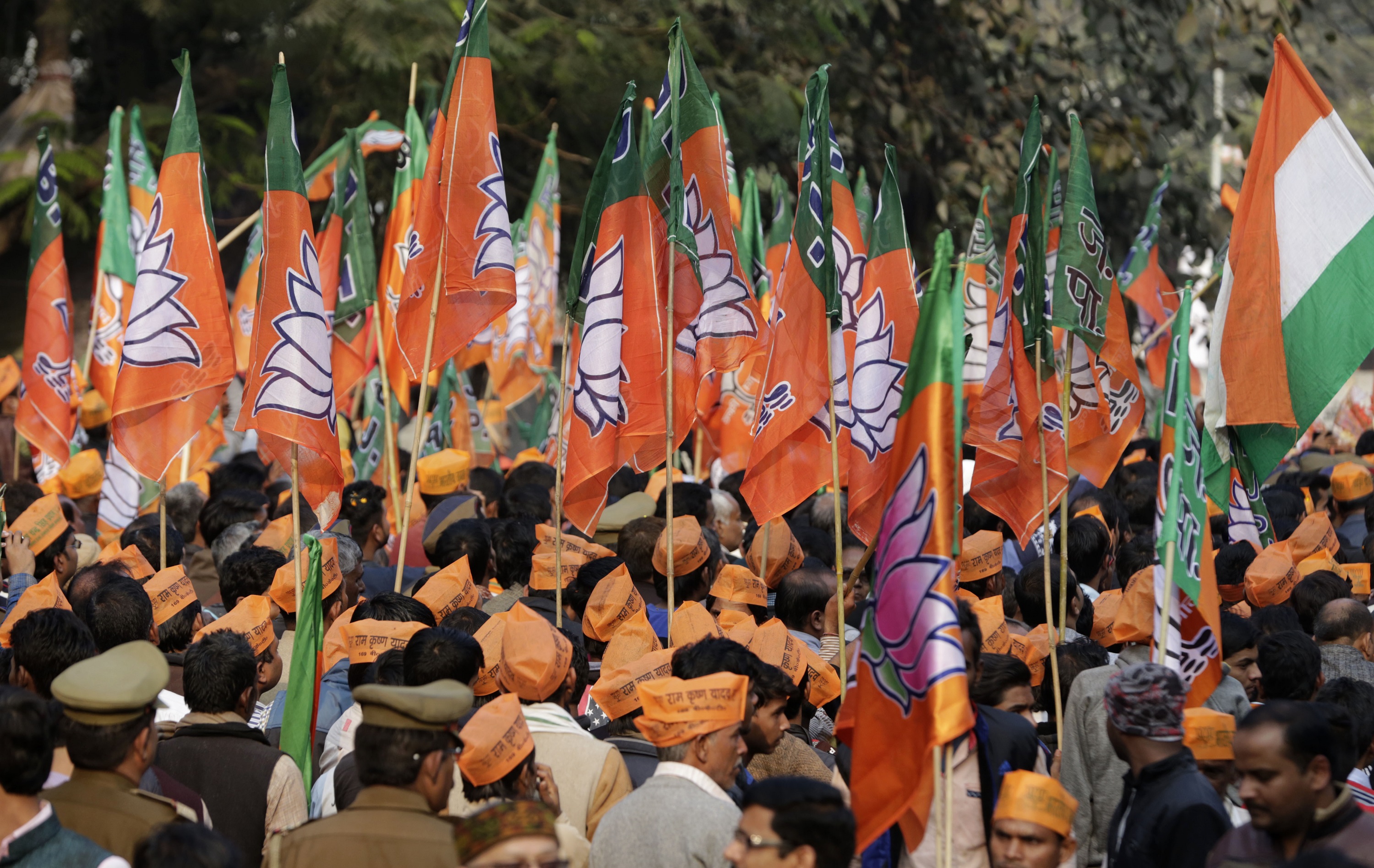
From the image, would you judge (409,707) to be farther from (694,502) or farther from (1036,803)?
(694,502)


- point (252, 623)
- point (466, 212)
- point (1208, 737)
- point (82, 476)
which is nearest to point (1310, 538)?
point (1208, 737)

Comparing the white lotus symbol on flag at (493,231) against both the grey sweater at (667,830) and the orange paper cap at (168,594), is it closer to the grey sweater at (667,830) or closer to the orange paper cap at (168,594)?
the orange paper cap at (168,594)

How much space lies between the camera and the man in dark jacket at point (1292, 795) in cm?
358

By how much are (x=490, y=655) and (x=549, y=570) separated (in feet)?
5.24

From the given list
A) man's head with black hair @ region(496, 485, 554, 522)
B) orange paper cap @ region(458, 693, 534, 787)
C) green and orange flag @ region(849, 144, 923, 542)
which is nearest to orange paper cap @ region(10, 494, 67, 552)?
man's head with black hair @ region(496, 485, 554, 522)

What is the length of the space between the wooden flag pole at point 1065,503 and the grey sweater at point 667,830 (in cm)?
231

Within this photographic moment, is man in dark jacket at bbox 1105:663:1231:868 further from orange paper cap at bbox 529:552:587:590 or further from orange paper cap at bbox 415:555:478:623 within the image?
orange paper cap at bbox 529:552:587:590

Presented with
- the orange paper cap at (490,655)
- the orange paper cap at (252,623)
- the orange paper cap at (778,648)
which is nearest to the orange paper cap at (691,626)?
the orange paper cap at (778,648)

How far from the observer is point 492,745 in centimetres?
400

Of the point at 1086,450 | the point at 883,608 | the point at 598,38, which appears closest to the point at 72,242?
the point at 598,38

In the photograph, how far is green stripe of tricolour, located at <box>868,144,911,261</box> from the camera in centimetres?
705

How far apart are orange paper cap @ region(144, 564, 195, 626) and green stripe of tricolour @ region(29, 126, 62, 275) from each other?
4.52 meters

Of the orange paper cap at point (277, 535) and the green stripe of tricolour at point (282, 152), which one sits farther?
the orange paper cap at point (277, 535)

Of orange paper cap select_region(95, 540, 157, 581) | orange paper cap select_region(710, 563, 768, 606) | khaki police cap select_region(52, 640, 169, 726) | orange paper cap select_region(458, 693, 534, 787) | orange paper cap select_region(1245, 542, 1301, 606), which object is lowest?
orange paper cap select_region(1245, 542, 1301, 606)
